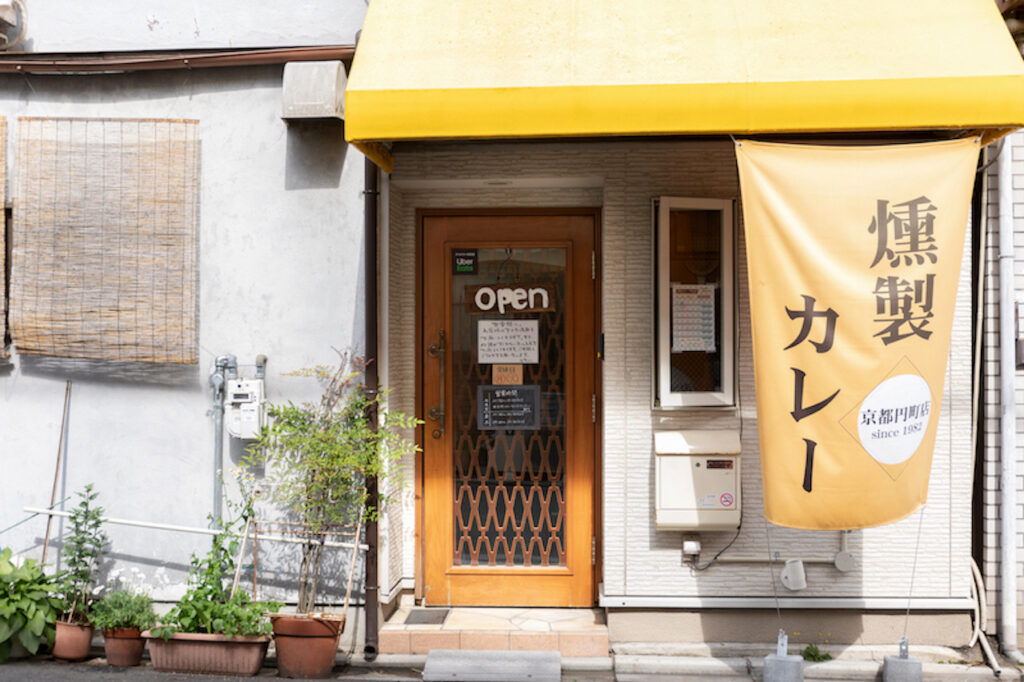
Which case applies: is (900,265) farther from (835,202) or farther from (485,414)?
(485,414)

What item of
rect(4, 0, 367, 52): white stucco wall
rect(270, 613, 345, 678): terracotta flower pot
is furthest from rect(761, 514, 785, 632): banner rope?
rect(4, 0, 367, 52): white stucco wall

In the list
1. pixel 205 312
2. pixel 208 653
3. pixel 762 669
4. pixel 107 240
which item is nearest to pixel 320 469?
pixel 208 653

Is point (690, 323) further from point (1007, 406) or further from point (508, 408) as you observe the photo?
point (1007, 406)

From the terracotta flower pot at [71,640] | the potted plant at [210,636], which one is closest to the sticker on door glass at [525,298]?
the potted plant at [210,636]

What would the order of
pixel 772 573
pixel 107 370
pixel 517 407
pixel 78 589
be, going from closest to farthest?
pixel 78 589
pixel 772 573
pixel 107 370
pixel 517 407

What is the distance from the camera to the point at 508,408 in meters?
Answer: 5.69

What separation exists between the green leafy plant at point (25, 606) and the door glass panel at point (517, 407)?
2.79 meters

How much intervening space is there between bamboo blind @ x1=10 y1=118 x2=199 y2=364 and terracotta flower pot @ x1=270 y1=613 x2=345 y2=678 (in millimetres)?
1935

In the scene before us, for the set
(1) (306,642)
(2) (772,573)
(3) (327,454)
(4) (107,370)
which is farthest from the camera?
(4) (107,370)

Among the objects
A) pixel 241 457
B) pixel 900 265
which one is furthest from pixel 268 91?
pixel 900 265

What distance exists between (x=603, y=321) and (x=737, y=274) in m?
0.96

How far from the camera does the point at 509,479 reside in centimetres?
571

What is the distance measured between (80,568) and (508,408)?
3.09 metres

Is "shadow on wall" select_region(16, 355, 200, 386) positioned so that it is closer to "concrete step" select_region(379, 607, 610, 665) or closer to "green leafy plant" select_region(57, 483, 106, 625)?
"green leafy plant" select_region(57, 483, 106, 625)
